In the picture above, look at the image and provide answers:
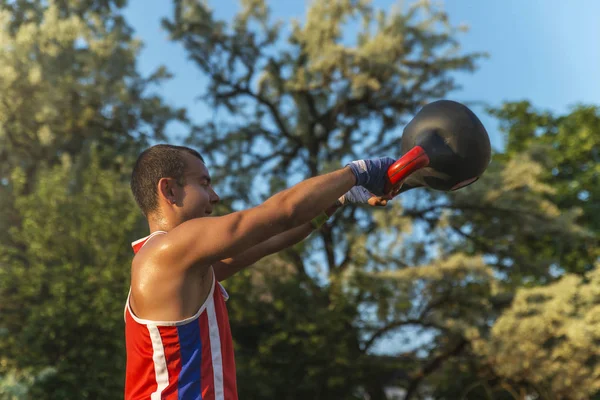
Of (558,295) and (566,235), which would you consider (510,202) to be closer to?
(566,235)

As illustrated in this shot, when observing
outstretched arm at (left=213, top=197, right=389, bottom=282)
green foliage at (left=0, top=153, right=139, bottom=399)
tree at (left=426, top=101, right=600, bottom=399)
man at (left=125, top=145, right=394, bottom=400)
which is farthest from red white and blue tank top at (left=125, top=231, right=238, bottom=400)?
tree at (left=426, top=101, right=600, bottom=399)

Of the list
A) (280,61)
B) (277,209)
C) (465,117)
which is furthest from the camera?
(280,61)

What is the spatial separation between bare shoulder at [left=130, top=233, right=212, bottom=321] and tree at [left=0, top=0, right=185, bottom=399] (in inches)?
338

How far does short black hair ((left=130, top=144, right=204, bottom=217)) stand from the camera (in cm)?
236

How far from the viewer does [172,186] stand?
2.36 metres

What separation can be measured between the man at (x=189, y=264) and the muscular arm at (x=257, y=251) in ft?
1.31

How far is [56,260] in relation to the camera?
1246cm

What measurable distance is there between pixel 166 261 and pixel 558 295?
39.0 ft

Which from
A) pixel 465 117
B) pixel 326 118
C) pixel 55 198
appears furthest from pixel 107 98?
pixel 465 117

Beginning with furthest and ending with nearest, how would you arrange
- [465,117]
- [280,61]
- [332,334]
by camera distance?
[280,61]
[332,334]
[465,117]

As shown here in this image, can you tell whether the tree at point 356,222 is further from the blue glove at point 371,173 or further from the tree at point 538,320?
the blue glove at point 371,173

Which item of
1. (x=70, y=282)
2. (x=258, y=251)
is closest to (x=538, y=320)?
(x=70, y=282)

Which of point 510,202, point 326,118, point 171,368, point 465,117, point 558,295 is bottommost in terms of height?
point 171,368

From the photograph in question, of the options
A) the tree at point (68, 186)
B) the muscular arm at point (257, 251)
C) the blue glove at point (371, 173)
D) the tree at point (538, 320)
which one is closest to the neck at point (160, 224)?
the muscular arm at point (257, 251)
